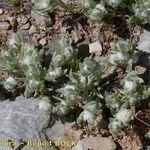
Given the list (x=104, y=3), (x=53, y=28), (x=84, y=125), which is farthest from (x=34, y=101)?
(x=104, y=3)

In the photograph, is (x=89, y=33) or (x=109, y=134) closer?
(x=109, y=134)

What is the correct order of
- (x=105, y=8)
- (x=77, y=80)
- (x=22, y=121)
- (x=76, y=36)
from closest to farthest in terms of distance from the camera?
(x=77, y=80), (x=22, y=121), (x=105, y=8), (x=76, y=36)

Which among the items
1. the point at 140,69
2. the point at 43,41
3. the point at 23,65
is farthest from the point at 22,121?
the point at 140,69

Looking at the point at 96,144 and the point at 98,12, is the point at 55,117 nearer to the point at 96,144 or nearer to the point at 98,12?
the point at 96,144

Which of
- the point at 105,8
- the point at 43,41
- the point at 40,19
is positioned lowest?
the point at 43,41

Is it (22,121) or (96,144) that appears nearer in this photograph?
(96,144)

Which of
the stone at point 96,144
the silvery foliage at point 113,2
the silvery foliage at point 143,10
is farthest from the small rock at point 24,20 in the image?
the stone at point 96,144

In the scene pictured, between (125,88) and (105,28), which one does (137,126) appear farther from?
(105,28)

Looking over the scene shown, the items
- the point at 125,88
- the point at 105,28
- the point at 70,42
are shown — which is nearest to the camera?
the point at 125,88
